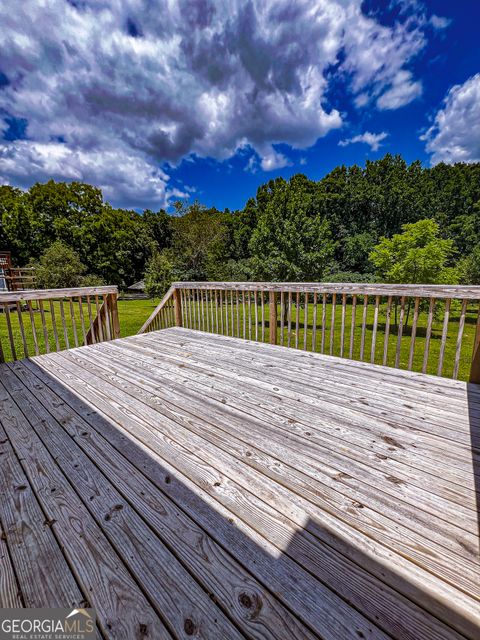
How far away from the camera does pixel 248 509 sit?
1199 mm

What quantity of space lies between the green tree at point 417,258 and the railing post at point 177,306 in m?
6.22

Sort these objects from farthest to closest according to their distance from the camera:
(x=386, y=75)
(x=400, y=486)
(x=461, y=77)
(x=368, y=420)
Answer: (x=461, y=77) < (x=386, y=75) < (x=368, y=420) < (x=400, y=486)

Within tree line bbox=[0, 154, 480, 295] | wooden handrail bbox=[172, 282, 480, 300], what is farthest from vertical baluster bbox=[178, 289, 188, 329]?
tree line bbox=[0, 154, 480, 295]

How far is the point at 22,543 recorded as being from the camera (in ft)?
3.49

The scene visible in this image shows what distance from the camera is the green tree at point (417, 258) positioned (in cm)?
743

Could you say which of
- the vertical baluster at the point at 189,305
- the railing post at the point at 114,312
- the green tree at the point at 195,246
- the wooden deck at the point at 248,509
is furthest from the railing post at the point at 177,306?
the green tree at the point at 195,246

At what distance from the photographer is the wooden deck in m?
0.84

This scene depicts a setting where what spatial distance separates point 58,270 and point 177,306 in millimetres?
12750

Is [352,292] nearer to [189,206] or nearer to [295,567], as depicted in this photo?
[295,567]

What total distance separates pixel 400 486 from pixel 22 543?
1635 mm

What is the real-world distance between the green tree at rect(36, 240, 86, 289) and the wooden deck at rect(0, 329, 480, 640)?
47.0 feet

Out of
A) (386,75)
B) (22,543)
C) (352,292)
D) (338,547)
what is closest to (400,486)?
(338,547)

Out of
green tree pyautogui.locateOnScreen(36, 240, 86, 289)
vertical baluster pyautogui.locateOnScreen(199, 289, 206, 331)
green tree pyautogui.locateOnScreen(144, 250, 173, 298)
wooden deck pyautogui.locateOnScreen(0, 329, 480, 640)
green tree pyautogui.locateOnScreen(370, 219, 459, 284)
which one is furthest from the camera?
green tree pyautogui.locateOnScreen(36, 240, 86, 289)

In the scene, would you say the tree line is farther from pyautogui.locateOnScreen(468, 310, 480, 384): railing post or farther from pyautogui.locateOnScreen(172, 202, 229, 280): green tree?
pyautogui.locateOnScreen(468, 310, 480, 384): railing post
